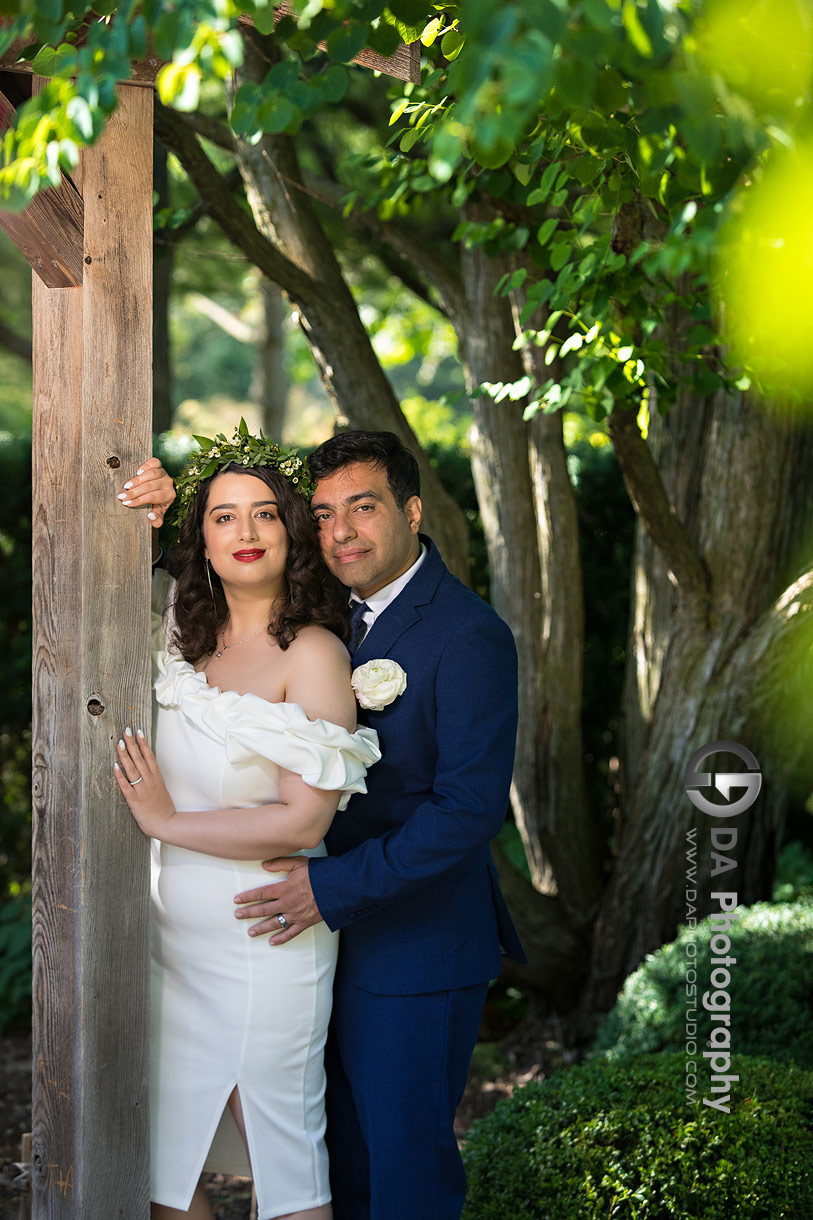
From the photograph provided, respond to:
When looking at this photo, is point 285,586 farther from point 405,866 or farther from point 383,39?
point 383,39

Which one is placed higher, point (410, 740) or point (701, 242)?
point (701, 242)

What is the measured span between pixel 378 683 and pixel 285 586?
12.3 inches

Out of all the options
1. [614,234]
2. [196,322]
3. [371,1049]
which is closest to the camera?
[371,1049]

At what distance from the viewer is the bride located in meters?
2.12

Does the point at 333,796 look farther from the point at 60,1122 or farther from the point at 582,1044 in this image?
the point at 582,1044

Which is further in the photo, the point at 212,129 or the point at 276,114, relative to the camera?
the point at 212,129

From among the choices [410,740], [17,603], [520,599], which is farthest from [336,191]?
A: [410,740]

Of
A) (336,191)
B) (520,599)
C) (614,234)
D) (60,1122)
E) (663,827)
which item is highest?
(336,191)

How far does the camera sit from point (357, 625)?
2486 millimetres

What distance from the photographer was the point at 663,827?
3883mm

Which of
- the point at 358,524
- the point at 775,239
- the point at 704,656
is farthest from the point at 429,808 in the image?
the point at 704,656

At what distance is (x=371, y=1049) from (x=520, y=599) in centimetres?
215

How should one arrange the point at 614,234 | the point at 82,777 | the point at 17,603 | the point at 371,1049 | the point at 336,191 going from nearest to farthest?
the point at 82,777
the point at 371,1049
the point at 614,234
the point at 336,191
the point at 17,603

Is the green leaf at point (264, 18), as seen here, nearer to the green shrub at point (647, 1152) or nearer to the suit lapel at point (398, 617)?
the suit lapel at point (398, 617)
